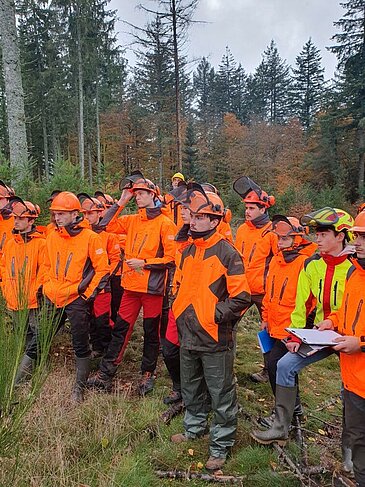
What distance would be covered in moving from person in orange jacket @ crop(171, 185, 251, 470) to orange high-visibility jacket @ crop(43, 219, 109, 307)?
129 centimetres

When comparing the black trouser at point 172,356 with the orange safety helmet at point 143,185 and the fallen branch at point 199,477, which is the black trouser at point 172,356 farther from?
the orange safety helmet at point 143,185

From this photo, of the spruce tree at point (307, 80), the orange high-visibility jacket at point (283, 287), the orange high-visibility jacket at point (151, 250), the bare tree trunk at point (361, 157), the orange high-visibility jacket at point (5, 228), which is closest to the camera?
the orange high-visibility jacket at point (283, 287)

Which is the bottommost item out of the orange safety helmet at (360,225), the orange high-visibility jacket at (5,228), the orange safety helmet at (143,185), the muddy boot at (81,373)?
the muddy boot at (81,373)

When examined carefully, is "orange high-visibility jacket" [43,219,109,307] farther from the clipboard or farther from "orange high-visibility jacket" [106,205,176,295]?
the clipboard

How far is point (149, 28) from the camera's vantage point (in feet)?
56.4

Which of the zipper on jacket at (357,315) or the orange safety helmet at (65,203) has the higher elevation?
the orange safety helmet at (65,203)

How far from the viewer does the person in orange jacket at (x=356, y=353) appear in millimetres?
2832

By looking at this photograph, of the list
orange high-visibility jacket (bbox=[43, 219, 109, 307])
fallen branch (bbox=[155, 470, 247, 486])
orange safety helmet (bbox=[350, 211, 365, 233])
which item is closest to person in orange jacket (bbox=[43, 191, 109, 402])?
orange high-visibility jacket (bbox=[43, 219, 109, 307])

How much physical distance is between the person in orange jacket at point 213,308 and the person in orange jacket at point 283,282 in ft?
2.39

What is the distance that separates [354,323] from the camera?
2.93 meters

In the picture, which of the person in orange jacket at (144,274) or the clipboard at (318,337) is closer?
the clipboard at (318,337)

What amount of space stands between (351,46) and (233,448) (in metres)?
30.1

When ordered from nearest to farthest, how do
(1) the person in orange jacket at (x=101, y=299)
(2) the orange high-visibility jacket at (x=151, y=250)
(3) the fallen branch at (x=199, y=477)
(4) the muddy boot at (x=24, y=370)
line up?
(4) the muddy boot at (x=24, y=370) → (3) the fallen branch at (x=199, y=477) → (2) the orange high-visibility jacket at (x=151, y=250) → (1) the person in orange jacket at (x=101, y=299)

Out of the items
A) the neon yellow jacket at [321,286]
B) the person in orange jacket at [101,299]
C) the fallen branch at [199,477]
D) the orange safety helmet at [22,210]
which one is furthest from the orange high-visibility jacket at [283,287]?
the orange safety helmet at [22,210]
